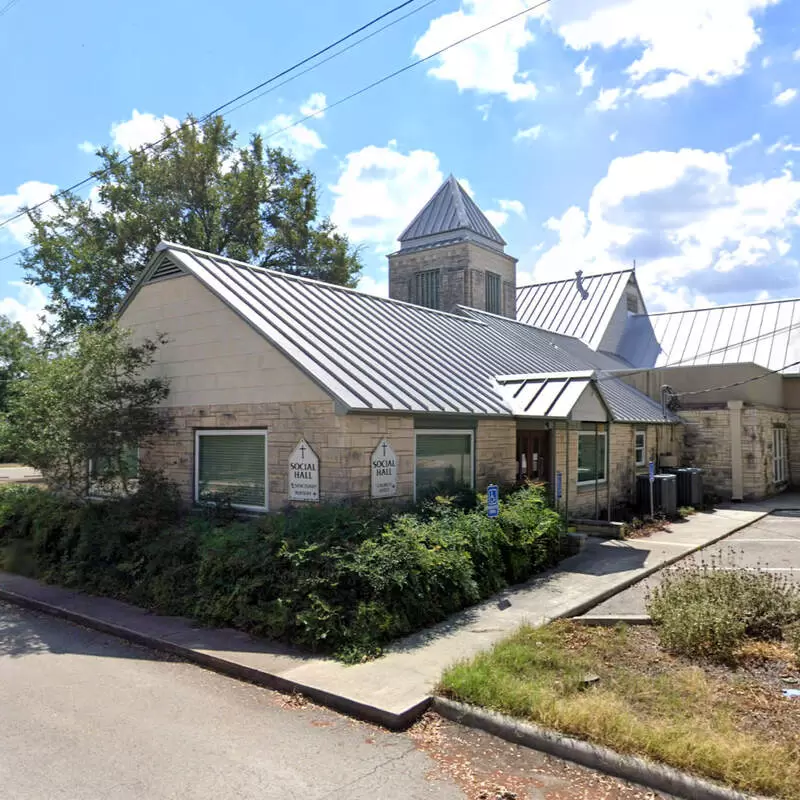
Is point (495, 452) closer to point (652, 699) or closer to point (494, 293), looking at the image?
point (652, 699)

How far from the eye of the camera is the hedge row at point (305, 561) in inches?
288

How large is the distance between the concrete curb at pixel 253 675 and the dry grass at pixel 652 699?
1.91ft

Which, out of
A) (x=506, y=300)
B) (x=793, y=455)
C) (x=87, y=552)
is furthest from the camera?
(x=506, y=300)

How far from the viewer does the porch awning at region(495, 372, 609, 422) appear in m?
12.6

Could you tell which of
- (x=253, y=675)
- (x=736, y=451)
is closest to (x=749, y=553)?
(x=736, y=451)

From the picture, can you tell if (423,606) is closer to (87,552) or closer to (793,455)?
(87,552)

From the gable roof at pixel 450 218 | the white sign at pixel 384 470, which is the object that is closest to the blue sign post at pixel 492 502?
the white sign at pixel 384 470

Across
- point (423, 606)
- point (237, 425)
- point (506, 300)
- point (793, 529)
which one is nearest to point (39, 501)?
point (237, 425)

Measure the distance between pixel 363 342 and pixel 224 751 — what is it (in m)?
8.08

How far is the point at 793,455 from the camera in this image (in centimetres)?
2514

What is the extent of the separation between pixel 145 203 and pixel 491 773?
26.4 m

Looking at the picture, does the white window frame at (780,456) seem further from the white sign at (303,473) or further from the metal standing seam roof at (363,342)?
the white sign at (303,473)

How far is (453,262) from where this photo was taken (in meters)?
28.7

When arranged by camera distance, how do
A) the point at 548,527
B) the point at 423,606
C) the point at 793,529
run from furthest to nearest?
the point at 793,529
the point at 548,527
the point at 423,606
